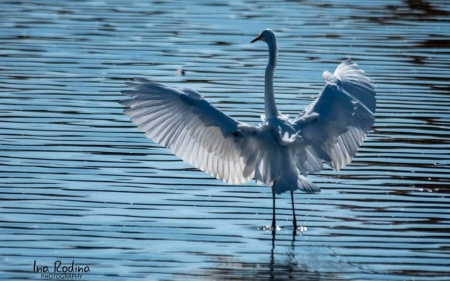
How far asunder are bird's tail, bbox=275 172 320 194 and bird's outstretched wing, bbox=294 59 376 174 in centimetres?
26

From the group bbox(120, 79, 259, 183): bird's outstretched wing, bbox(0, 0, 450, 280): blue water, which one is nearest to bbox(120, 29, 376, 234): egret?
bbox(120, 79, 259, 183): bird's outstretched wing

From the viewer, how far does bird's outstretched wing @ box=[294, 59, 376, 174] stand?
10852mm

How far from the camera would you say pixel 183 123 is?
422 inches

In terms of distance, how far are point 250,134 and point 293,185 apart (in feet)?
2.19

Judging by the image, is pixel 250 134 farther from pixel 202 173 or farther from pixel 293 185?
pixel 202 173

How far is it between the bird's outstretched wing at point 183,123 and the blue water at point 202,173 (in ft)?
1.91

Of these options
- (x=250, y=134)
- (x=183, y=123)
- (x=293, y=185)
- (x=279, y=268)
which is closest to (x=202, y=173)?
(x=183, y=123)

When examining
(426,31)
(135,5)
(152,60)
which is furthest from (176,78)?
(135,5)

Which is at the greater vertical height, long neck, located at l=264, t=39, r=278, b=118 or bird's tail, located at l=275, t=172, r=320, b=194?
long neck, located at l=264, t=39, r=278, b=118

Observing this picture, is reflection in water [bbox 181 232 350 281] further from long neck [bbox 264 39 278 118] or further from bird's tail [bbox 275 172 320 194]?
long neck [bbox 264 39 278 118]

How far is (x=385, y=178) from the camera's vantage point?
1212 centimetres

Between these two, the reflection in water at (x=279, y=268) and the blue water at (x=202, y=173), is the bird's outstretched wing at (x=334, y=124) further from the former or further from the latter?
the reflection in water at (x=279, y=268)

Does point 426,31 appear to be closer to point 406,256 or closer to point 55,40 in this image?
point 55,40

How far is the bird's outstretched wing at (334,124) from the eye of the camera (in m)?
10.9
